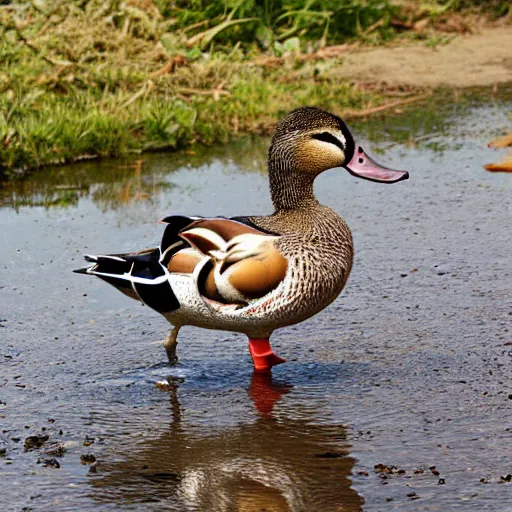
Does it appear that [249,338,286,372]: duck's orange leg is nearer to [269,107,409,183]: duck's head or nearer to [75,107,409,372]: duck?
[75,107,409,372]: duck

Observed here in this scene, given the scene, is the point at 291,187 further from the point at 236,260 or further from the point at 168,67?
the point at 168,67

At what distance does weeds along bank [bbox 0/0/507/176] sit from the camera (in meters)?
8.45

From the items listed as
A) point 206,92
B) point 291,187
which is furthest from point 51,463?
point 206,92

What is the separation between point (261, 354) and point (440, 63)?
6468mm

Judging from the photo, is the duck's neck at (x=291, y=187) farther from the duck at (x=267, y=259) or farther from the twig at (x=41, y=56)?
the twig at (x=41, y=56)

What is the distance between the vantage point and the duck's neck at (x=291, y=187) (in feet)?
16.7

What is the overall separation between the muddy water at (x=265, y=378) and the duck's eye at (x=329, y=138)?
2.85 feet

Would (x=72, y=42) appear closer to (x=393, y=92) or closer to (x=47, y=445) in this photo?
(x=393, y=92)

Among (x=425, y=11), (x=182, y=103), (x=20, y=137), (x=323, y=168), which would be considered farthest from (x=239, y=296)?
(x=425, y=11)

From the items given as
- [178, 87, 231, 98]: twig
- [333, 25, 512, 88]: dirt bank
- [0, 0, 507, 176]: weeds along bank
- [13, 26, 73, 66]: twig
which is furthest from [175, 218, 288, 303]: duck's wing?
[333, 25, 512, 88]: dirt bank

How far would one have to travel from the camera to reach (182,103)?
29.8 feet

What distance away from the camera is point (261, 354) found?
504 cm

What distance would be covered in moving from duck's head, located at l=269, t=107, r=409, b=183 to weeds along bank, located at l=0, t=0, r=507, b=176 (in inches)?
132

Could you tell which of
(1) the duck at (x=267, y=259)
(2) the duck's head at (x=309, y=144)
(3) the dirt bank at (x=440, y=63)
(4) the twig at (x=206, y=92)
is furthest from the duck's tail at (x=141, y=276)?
(3) the dirt bank at (x=440, y=63)
